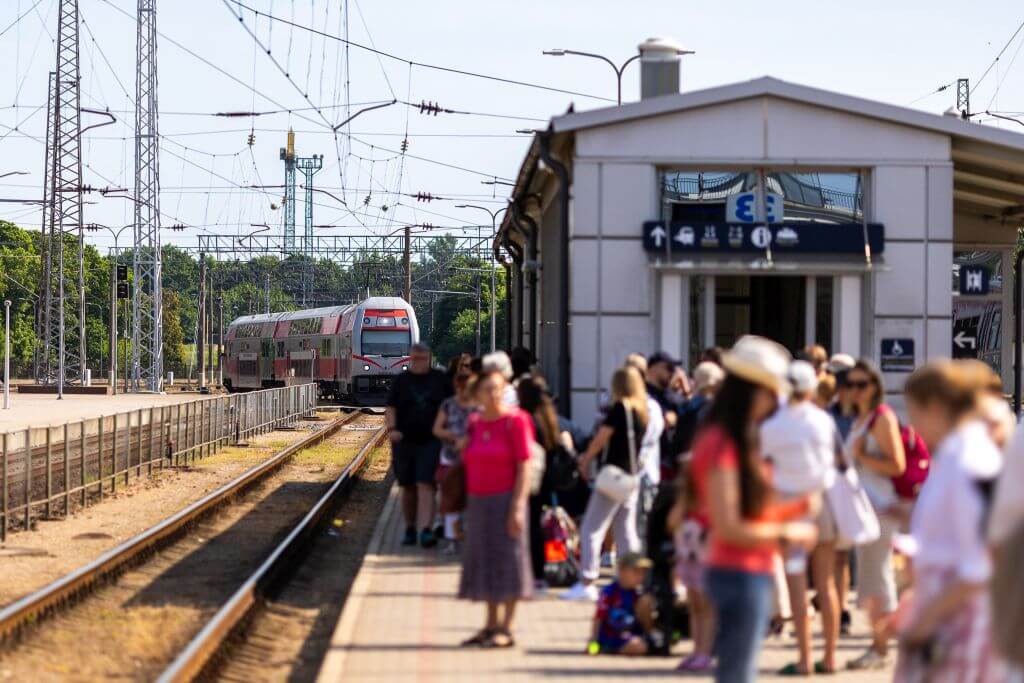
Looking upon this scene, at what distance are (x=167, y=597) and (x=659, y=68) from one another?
29.7 ft

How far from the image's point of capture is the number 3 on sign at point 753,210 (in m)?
Result: 16.4

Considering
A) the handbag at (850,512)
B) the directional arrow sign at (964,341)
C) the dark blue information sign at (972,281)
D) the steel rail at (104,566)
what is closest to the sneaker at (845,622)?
the handbag at (850,512)

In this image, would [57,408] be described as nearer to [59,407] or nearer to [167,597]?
[59,407]

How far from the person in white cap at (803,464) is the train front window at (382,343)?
147 feet

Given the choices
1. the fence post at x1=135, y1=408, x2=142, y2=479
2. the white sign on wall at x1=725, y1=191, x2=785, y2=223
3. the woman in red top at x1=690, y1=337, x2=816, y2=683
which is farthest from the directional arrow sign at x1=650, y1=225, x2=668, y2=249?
the fence post at x1=135, y1=408, x2=142, y2=479

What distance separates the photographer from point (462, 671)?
9.52 meters

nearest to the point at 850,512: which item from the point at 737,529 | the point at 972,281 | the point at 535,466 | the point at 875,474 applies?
the point at 875,474

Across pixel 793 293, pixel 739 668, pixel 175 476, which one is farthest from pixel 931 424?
pixel 175 476

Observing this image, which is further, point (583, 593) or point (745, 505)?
point (583, 593)

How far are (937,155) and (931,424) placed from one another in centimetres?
1132

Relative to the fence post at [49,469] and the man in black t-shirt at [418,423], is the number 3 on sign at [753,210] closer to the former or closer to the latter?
the man in black t-shirt at [418,423]

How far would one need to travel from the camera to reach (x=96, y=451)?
2289 cm

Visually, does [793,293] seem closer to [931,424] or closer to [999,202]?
[999,202]

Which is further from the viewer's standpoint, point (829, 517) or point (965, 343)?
point (965, 343)
